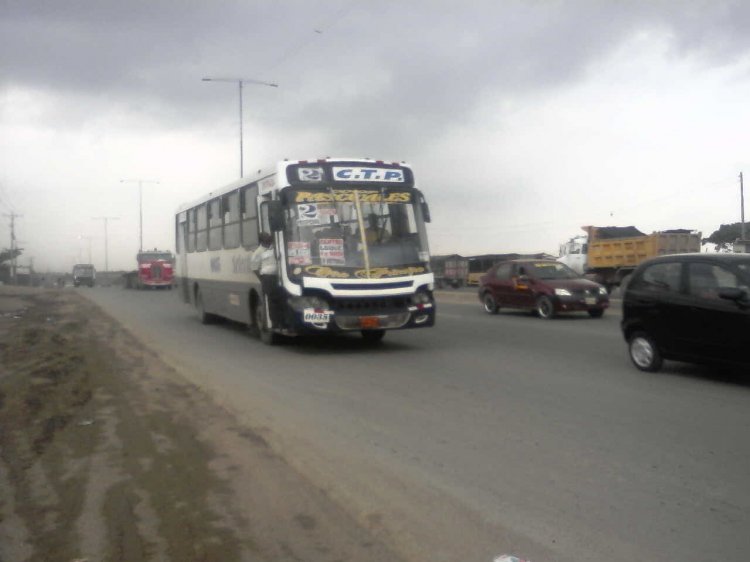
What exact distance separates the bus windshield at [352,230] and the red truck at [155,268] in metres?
42.9

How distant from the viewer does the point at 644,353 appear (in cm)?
1104

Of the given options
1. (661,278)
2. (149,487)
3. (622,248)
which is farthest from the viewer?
(622,248)

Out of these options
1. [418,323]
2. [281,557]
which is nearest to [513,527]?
[281,557]

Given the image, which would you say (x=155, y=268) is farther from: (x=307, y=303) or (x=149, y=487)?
(x=149, y=487)

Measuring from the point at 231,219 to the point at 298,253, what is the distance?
173 inches

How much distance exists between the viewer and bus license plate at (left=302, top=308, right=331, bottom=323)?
507 inches

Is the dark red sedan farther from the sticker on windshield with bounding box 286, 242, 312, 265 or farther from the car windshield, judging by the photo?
the sticker on windshield with bounding box 286, 242, 312, 265

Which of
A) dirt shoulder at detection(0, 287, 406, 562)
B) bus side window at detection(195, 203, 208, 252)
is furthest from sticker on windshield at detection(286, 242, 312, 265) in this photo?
bus side window at detection(195, 203, 208, 252)

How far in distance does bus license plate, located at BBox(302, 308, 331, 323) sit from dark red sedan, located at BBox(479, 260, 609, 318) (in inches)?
361

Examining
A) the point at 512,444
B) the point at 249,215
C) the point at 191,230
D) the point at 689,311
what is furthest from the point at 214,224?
the point at 512,444

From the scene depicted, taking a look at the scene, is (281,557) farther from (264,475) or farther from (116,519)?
(264,475)

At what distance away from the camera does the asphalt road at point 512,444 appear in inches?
192

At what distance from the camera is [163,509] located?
5.30m

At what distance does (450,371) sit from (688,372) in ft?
10.5
